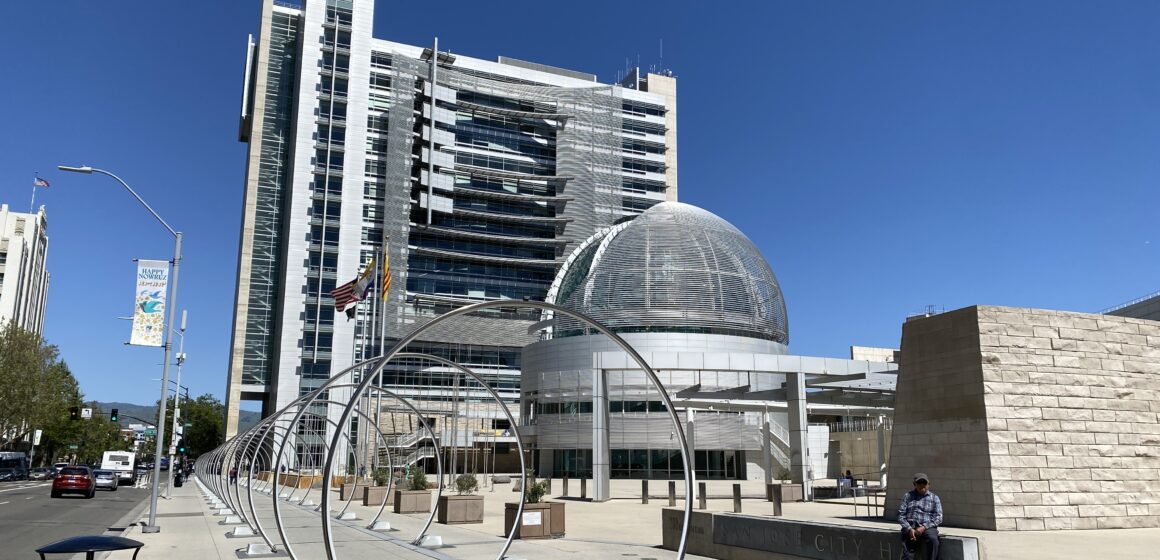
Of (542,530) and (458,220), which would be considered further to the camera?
(458,220)

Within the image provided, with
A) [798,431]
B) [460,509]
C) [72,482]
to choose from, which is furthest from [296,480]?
[798,431]

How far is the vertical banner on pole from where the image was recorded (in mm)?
21500

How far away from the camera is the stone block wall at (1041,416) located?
18484mm

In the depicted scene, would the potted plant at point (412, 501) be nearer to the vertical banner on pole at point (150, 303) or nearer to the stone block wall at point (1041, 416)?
the vertical banner on pole at point (150, 303)

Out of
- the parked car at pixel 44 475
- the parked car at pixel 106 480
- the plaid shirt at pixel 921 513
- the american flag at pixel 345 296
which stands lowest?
the parked car at pixel 44 475

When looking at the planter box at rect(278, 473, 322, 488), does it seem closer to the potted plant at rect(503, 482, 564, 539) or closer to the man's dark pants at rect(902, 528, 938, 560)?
the potted plant at rect(503, 482, 564, 539)

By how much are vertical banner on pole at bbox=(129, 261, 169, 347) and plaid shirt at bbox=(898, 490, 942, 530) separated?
18816 millimetres

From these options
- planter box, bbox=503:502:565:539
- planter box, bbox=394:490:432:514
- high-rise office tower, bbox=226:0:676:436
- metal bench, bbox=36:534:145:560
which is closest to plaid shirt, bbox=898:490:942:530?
planter box, bbox=503:502:565:539

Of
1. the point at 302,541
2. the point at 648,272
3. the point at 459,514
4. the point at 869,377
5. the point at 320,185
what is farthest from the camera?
the point at 320,185

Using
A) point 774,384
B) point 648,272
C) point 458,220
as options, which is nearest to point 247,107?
point 458,220

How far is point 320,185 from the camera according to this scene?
8562cm

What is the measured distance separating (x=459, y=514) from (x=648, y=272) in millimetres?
32472

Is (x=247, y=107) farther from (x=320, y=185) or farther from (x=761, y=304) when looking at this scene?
(x=761, y=304)

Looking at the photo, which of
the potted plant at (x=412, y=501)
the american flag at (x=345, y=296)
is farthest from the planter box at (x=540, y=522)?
the american flag at (x=345, y=296)
